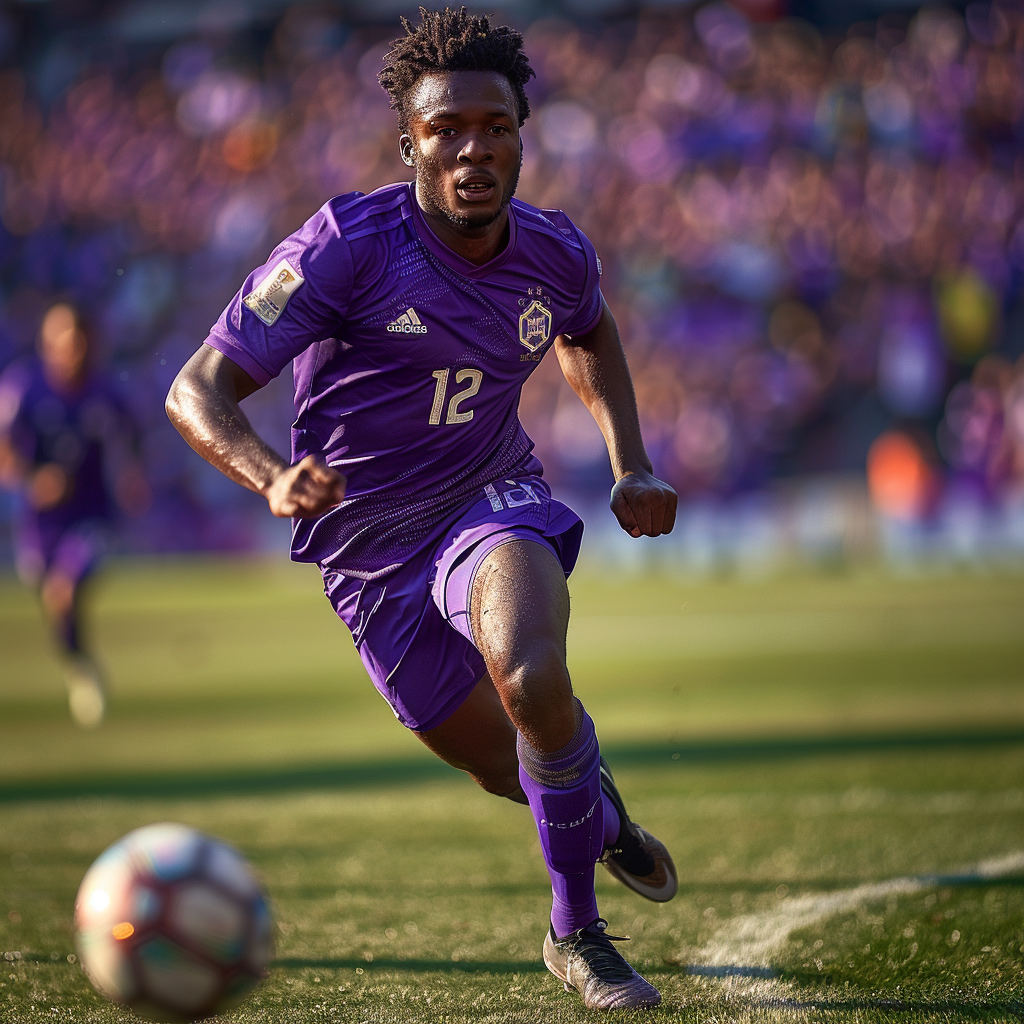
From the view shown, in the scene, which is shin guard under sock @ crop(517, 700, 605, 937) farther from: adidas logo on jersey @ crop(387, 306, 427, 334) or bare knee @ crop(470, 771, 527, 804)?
adidas logo on jersey @ crop(387, 306, 427, 334)

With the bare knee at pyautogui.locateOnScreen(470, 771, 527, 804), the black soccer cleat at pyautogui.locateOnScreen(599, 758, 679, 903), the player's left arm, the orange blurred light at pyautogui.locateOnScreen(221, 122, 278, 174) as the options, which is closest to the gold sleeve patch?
the player's left arm

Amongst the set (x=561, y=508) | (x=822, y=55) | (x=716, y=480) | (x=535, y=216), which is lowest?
(x=716, y=480)

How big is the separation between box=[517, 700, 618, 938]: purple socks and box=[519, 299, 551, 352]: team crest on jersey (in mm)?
1048

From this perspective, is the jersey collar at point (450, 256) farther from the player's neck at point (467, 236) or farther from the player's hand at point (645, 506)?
the player's hand at point (645, 506)

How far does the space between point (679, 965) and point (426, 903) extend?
122cm

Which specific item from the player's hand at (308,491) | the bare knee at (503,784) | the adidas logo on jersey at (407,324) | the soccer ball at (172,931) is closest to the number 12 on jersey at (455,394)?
the adidas logo on jersey at (407,324)

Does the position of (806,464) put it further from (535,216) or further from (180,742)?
(535,216)

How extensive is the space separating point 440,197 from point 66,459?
8.00 m

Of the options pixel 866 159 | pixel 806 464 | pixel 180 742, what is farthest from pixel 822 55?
pixel 180 742

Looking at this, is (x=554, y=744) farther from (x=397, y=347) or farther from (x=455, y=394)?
(x=397, y=347)

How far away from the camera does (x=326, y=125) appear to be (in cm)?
2739

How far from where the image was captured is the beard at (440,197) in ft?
12.0

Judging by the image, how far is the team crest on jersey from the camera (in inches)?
152

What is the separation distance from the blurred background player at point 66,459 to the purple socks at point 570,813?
7.76 meters
